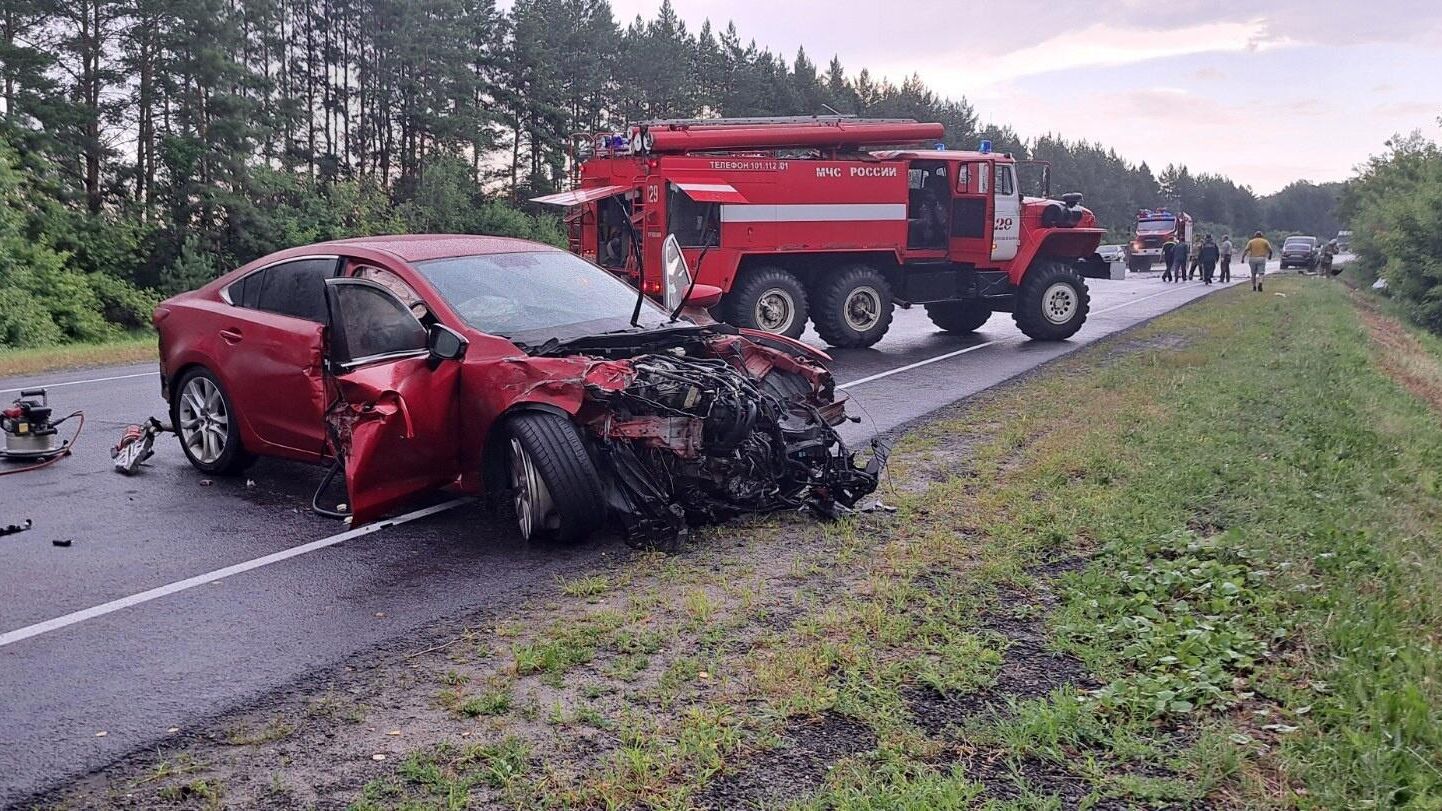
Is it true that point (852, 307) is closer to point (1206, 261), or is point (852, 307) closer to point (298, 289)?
point (298, 289)

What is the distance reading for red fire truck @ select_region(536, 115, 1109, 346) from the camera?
593 inches

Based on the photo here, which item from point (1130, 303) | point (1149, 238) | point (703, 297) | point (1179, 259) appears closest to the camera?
point (703, 297)

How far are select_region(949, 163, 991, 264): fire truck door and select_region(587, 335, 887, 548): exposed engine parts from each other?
10.7m

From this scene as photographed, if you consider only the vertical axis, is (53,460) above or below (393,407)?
below

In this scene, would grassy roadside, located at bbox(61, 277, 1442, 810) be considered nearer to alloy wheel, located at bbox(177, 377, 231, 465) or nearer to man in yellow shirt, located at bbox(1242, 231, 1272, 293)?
alloy wheel, located at bbox(177, 377, 231, 465)

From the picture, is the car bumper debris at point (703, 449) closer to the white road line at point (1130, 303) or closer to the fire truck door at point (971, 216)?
the fire truck door at point (971, 216)

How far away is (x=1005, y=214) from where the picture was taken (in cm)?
1694

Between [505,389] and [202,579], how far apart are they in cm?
167

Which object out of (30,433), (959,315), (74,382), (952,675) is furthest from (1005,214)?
(952,675)

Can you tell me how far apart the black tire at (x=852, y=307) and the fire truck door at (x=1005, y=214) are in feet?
6.58

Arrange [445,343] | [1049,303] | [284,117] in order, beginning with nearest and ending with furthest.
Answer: [445,343], [1049,303], [284,117]

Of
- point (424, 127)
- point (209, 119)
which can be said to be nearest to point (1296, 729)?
point (209, 119)

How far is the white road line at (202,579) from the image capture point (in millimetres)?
4660

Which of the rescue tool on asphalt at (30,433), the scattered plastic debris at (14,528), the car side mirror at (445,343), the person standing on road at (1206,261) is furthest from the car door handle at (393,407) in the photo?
the person standing on road at (1206,261)
